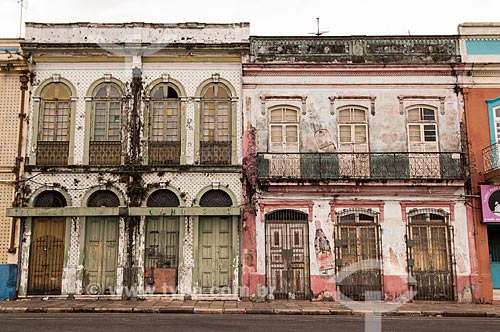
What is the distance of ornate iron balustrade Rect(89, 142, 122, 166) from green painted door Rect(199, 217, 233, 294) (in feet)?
11.0

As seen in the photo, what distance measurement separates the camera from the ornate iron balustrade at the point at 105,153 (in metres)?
16.8

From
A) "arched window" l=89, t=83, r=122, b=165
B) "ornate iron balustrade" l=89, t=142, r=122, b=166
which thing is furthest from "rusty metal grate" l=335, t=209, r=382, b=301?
"arched window" l=89, t=83, r=122, b=165

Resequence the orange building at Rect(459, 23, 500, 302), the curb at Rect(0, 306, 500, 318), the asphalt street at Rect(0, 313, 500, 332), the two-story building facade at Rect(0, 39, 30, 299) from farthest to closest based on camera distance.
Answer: the orange building at Rect(459, 23, 500, 302) → the two-story building facade at Rect(0, 39, 30, 299) → the curb at Rect(0, 306, 500, 318) → the asphalt street at Rect(0, 313, 500, 332)

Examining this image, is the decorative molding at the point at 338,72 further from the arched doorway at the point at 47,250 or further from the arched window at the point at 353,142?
the arched doorway at the point at 47,250

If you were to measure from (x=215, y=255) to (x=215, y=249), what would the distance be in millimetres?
184

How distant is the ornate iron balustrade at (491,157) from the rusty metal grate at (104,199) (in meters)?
11.6

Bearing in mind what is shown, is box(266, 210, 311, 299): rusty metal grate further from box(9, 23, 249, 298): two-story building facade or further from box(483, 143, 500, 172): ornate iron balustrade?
box(483, 143, 500, 172): ornate iron balustrade

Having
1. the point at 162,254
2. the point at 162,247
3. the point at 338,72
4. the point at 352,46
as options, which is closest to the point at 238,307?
the point at 162,254

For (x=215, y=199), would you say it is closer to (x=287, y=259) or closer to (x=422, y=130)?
(x=287, y=259)

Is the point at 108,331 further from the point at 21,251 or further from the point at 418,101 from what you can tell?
the point at 418,101

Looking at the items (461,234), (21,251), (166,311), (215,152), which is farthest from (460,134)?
(21,251)

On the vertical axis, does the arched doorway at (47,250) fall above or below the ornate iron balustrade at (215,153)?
below

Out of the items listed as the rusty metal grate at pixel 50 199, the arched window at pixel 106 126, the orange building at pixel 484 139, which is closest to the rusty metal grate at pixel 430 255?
the orange building at pixel 484 139

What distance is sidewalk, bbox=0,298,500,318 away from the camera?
14.0m
